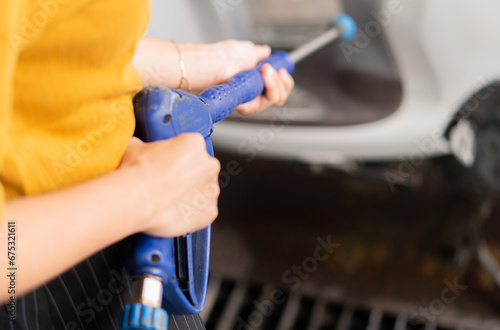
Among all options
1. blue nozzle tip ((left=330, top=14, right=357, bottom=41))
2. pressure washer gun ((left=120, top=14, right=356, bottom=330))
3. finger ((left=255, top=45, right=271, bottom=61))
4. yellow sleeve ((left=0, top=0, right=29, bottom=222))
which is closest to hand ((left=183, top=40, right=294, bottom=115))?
finger ((left=255, top=45, right=271, bottom=61))

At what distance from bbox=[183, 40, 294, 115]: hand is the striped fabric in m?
0.29

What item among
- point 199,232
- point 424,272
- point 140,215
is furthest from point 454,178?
point 140,215

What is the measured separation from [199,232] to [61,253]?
0.18m

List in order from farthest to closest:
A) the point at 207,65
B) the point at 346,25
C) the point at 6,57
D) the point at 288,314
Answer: the point at 288,314 < the point at 346,25 < the point at 207,65 < the point at 6,57

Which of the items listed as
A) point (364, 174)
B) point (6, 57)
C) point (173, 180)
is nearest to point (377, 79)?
point (364, 174)

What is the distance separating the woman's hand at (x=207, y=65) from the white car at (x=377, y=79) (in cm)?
20

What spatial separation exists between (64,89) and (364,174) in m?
0.87

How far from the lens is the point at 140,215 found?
1.34 ft

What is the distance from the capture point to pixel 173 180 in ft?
1.43

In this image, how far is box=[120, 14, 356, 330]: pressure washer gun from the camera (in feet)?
1.32

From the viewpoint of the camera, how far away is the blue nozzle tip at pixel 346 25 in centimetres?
90

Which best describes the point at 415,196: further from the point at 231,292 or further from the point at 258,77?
the point at 258,77

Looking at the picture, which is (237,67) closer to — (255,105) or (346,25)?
(255,105)

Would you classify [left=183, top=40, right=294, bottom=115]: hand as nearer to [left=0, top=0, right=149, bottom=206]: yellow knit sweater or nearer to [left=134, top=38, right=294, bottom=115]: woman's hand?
[left=134, top=38, right=294, bottom=115]: woman's hand
